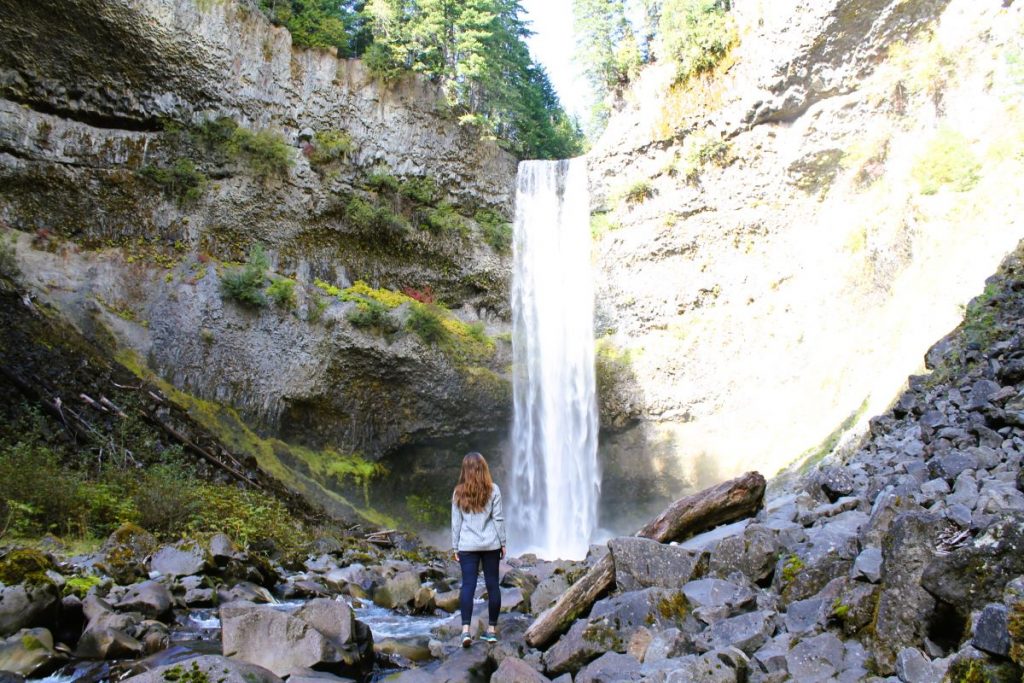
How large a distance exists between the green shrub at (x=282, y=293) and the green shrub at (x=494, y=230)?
751cm

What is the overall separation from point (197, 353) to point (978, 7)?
21.9 metres

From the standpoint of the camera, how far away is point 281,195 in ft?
64.8

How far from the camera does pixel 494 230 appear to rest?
23188mm

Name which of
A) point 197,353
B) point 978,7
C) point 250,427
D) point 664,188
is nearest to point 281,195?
point 197,353

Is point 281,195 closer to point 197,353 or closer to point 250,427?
point 197,353

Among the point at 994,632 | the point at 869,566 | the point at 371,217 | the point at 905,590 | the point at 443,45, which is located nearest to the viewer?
the point at 994,632

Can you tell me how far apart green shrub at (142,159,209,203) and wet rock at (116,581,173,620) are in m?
14.8

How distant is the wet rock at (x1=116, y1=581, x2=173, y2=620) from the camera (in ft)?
20.8

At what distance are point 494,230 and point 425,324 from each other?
19.1 feet

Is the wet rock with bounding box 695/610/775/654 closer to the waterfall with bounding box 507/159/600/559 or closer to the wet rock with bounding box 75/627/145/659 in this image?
the wet rock with bounding box 75/627/145/659

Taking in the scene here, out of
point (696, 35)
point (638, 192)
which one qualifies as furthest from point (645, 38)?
point (638, 192)

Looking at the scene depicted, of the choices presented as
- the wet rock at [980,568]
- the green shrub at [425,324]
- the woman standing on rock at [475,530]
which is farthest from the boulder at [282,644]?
the green shrub at [425,324]

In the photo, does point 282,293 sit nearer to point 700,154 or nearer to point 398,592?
point 398,592

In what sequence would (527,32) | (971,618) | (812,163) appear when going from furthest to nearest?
1. (527,32)
2. (812,163)
3. (971,618)
